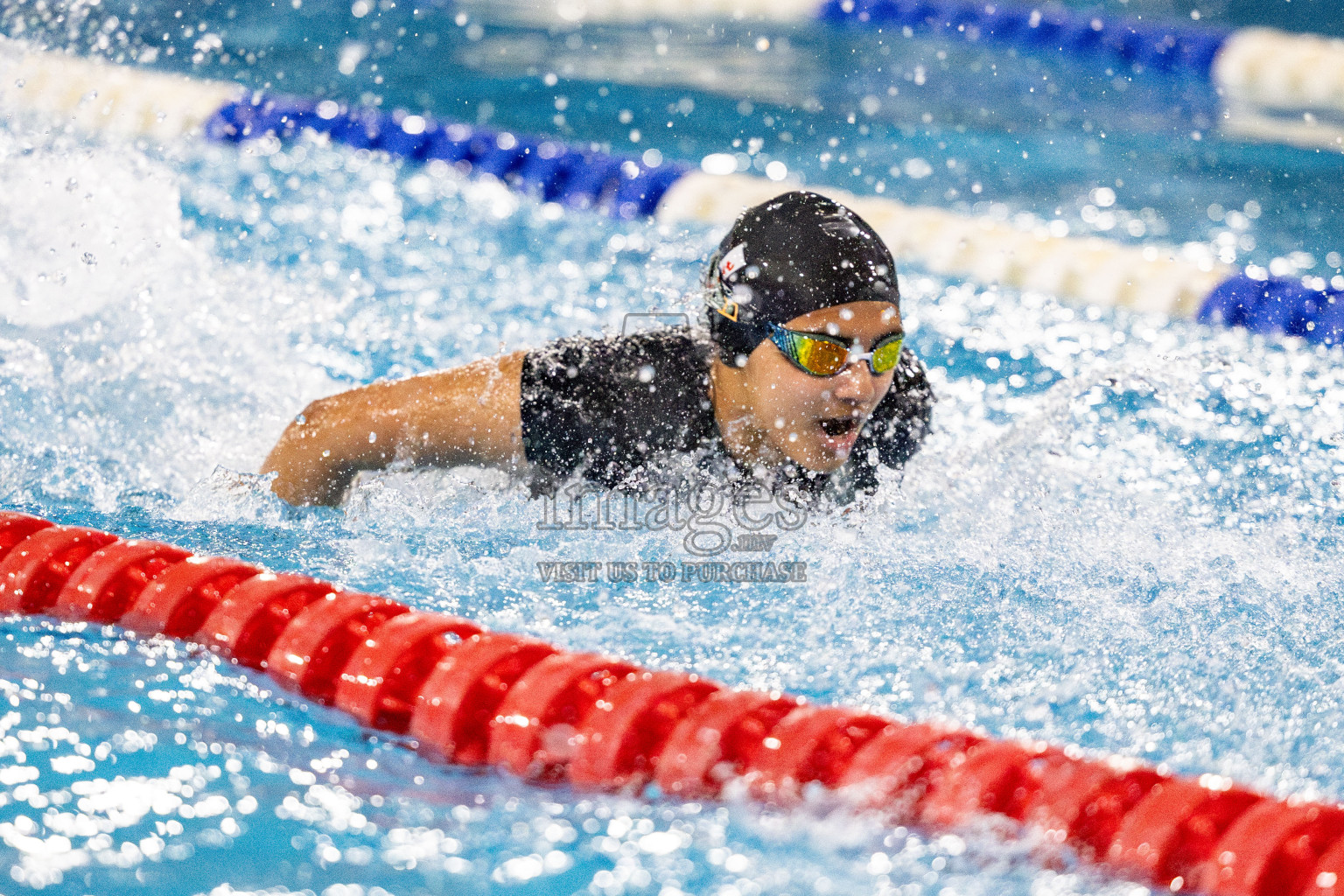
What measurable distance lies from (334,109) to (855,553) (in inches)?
132

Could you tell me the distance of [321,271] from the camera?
4.05 metres

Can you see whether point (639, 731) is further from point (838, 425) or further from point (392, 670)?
point (838, 425)

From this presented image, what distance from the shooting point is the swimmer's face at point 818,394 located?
7.47ft

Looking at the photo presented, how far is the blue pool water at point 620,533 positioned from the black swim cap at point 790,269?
1.52 feet

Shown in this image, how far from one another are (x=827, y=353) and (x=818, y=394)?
7 cm

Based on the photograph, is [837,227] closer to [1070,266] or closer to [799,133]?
[1070,266]

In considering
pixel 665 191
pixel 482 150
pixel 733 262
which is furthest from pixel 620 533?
pixel 482 150

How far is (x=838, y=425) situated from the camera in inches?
92.7

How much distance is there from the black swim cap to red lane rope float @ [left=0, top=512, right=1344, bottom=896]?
26.2 inches

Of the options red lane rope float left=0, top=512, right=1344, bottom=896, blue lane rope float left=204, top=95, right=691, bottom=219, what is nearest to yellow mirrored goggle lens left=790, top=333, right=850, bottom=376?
red lane rope float left=0, top=512, right=1344, bottom=896

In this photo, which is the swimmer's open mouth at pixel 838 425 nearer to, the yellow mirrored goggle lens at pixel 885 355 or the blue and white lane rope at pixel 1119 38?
the yellow mirrored goggle lens at pixel 885 355

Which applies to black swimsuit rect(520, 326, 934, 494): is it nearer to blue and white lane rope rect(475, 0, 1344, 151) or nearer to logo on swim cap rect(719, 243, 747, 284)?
logo on swim cap rect(719, 243, 747, 284)

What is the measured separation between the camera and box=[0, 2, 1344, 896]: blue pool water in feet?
5.72

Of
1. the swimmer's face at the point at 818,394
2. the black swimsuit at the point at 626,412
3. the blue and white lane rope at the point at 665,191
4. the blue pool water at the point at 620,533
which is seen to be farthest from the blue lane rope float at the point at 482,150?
the swimmer's face at the point at 818,394
